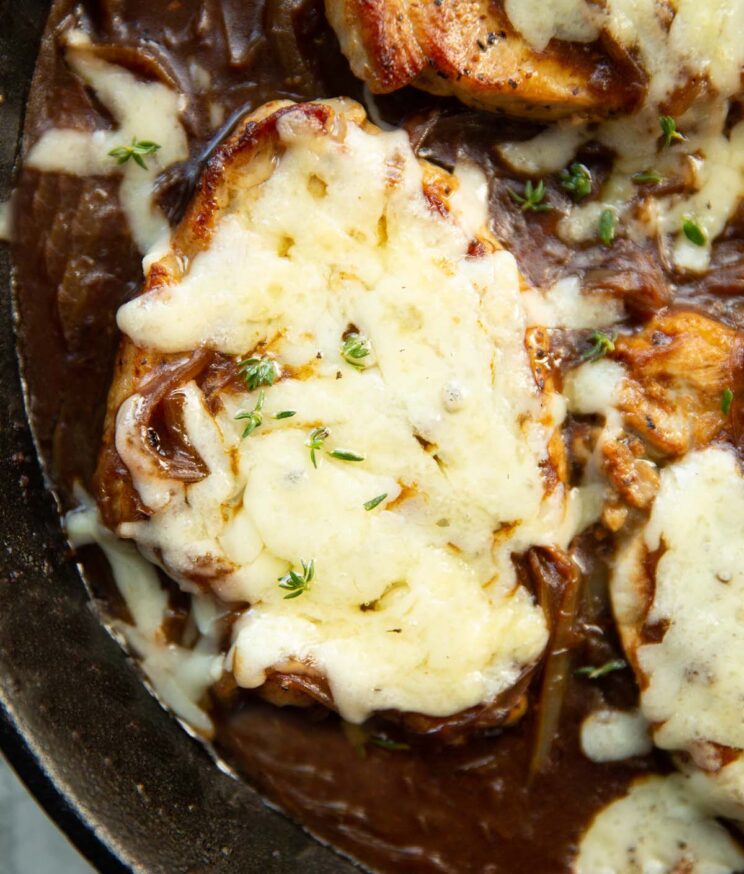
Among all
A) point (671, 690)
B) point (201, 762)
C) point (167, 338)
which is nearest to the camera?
point (167, 338)

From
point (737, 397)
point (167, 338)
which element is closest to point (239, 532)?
point (167, 338)

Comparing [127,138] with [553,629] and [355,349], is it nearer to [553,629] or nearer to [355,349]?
[355,349]

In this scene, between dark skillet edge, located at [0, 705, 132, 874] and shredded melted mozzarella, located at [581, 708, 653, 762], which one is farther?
shredded melted mozzarella, located at [581, 708, 653, 762]

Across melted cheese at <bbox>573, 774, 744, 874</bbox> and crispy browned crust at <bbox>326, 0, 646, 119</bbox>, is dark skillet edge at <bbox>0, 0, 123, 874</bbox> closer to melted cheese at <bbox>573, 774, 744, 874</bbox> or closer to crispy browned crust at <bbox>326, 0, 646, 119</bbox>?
crispy browned crust at <bbox>326, 0, 646, 119</bbox>

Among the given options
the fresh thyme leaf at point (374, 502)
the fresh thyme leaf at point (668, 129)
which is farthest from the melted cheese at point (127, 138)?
the fresh thyme leaf at point (668, 129)

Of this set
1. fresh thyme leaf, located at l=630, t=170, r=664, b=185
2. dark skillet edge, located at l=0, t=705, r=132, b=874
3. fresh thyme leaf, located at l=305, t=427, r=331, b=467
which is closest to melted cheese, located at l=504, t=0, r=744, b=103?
fresh thyme leaf, located at l=630, t=170, r=664, b=185

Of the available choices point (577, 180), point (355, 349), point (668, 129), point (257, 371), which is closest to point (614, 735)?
point (355, 349)

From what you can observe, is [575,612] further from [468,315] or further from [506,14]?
[506,14]
